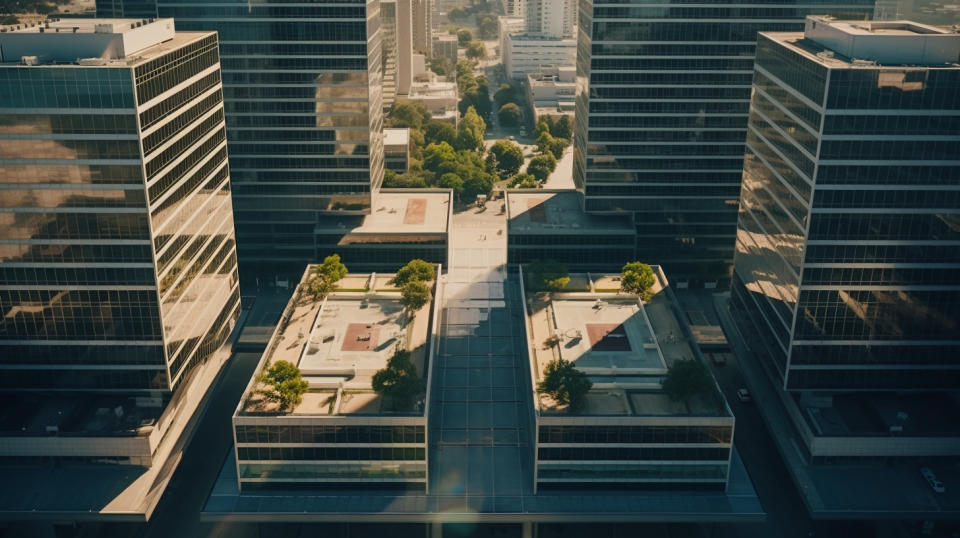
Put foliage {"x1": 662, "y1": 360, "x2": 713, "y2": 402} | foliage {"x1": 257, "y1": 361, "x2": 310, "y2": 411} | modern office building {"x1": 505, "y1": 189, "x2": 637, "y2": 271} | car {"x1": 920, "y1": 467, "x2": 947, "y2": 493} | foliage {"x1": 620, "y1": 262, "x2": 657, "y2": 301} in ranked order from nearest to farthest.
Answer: car {"x1": 920, "y1": 467, "x2": 947, "y2": 493} → foliage {"x1": 257, "y1": 361, "x2": 310, "y2": 411} → foliage {"x1": 662, "y1": 360, "x2": 713, "y2": 402} → foliage {"x1": 620, "y1": 262, "x2": 657, "y2": 301} → modern office building {"x1": 505, "y1": 189, "x2": 637, "y2": 271}

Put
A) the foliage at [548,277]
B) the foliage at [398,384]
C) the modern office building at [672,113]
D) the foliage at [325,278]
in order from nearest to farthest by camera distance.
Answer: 1. the foliage at [398,384]
2. the foliage at [548,277]
3. the foliage at [325,278]
4. the modern office building at [672,113]

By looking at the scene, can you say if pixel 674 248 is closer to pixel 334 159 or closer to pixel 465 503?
pixel 334 159

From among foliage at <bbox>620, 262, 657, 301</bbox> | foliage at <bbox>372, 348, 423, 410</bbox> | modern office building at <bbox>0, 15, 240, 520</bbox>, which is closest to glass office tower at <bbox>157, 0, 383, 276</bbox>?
modern office building at <bbox>0, 15, 240, 520</bbox>

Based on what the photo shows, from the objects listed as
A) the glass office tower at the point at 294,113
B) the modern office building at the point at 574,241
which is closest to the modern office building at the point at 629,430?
the modern office building at the point at 574,241

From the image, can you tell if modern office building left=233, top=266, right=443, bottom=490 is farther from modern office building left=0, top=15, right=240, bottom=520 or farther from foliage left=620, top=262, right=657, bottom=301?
foliage left=620, top=262, right=657, bottom=301

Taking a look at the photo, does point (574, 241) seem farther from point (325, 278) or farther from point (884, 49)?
point (884, 49)

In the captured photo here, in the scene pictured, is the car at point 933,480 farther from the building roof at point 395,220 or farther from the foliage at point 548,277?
the building roof at point 395,220

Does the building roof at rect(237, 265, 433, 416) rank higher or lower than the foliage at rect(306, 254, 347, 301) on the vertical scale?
lower
